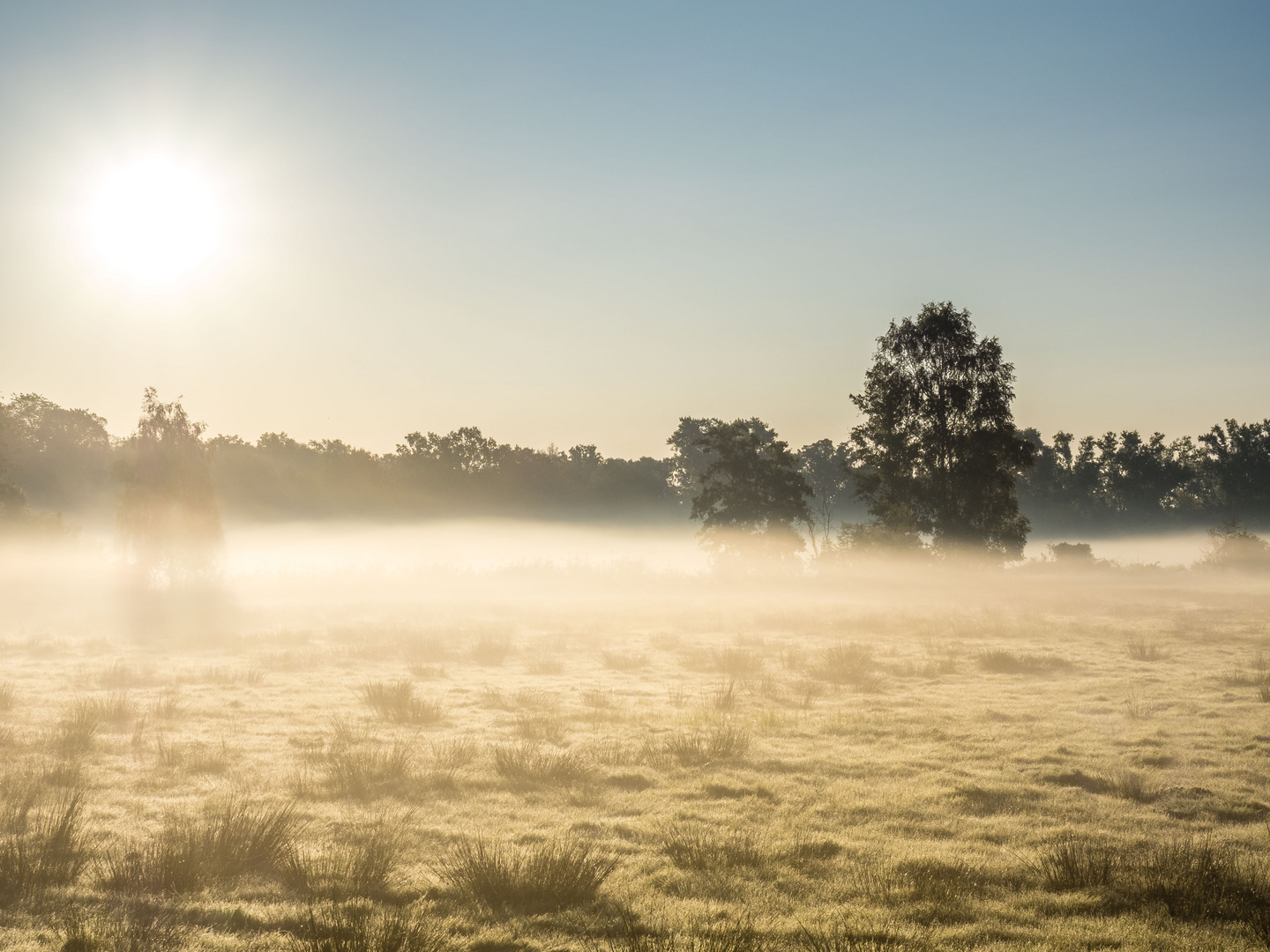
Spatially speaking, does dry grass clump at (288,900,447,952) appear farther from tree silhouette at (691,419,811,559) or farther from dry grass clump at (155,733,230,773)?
tree silhouette at (691,419,811,559)

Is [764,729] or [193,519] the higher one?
[193,519]

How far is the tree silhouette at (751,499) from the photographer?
45844 millimetres

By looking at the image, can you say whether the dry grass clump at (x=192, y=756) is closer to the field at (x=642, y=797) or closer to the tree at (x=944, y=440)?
the field at (x=642, y=797)

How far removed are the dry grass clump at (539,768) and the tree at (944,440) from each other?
3347 cm

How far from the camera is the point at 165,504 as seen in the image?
112 ft

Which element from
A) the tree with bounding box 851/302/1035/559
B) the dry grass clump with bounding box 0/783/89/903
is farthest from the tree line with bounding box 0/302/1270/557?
the dry grass clump with bounding box 0/783/89/903

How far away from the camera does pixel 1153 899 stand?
5691mm

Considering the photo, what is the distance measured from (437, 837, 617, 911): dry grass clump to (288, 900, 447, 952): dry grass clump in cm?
58

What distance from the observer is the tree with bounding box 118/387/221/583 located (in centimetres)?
3378

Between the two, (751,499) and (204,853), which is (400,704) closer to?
(204,853)

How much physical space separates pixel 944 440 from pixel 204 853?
40.9m

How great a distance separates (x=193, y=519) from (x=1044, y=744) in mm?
35049

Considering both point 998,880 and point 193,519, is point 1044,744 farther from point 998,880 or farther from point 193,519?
point 193,519

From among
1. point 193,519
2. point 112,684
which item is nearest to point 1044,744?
point 112,684
